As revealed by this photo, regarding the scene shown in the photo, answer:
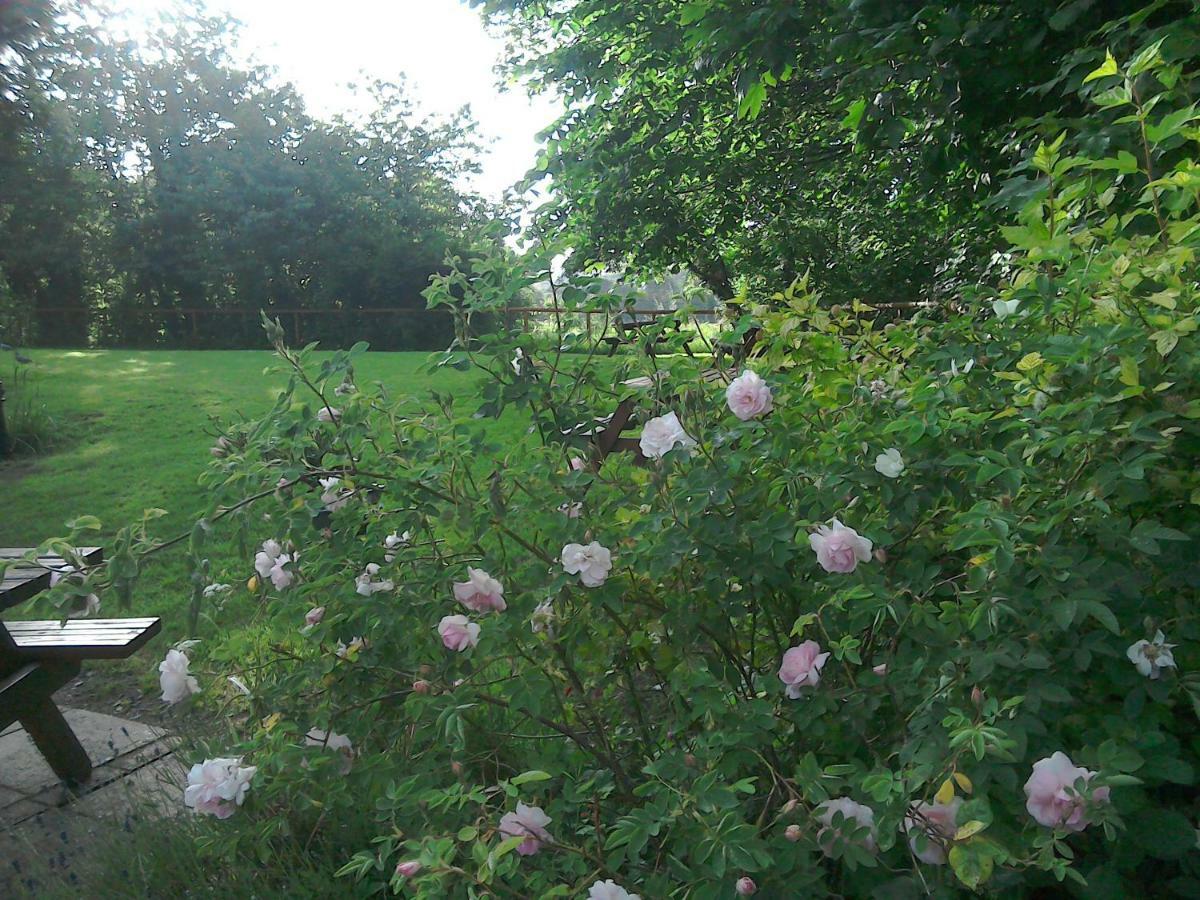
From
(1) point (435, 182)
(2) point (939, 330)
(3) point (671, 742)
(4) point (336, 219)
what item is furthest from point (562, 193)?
(1) point (435, 182)

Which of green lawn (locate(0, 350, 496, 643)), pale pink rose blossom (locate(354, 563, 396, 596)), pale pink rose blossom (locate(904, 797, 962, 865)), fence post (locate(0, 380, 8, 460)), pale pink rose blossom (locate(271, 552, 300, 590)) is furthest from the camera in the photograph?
fence post (locate(0, 380, 8, 460))

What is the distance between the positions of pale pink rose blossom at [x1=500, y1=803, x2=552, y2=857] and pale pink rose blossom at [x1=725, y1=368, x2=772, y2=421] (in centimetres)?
79

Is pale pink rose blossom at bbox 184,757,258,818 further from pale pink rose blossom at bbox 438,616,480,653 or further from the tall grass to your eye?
the tall grass

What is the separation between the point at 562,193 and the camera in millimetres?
7324

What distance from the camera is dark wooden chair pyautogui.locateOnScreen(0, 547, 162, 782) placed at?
288 centimetres

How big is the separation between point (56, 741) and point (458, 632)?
2.06 meters

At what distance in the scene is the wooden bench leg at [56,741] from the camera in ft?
9.77

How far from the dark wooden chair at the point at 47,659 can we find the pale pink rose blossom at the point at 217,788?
1.24m

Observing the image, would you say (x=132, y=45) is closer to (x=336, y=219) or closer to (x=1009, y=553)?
(x=336, y=219)

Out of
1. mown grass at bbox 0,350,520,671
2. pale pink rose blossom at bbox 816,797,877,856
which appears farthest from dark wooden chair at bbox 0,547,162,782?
pale pink rose blossom at bbox 816,797,877,856

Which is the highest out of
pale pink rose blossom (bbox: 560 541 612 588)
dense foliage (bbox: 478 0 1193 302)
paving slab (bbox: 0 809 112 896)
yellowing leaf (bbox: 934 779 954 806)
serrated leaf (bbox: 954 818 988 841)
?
dense foliage (bbox: 478 0 1193 302)

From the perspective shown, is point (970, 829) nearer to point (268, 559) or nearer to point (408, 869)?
point (408, 869)

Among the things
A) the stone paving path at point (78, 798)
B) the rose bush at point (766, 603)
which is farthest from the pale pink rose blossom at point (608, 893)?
the stone paving path at point (78, 798)

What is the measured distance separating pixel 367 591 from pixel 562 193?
5.89 meters
